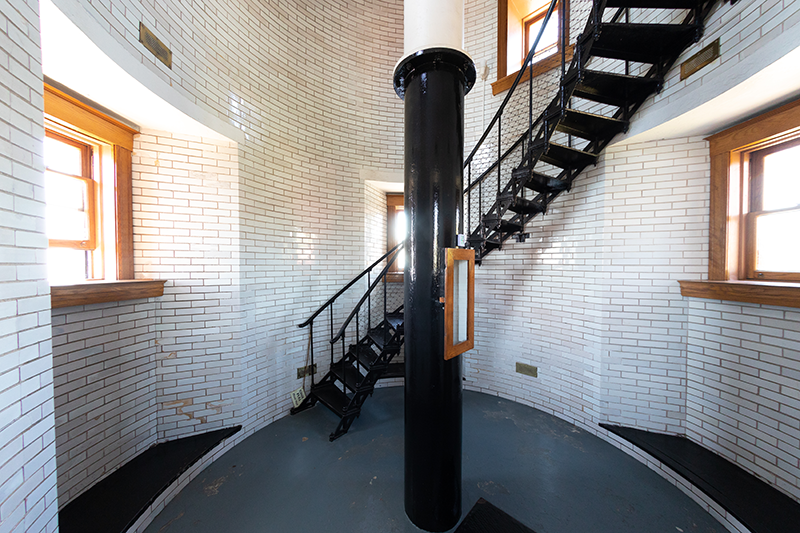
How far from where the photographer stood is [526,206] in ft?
Result: 10.4

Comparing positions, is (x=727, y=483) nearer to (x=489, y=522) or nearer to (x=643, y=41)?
(x=489, y=522)

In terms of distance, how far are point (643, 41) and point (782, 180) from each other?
1.61 m

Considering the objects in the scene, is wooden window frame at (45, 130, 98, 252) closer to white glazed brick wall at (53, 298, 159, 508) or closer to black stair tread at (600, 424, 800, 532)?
white glazed brick wall at (53, 298, 159, 508)

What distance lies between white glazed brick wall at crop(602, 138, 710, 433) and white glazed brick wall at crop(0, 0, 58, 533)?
4.30 meters

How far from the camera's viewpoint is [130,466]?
2438 millimetres

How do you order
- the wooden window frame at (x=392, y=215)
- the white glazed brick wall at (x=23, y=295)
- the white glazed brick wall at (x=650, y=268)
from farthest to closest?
the wooden window frame at (x=392, y=215) < the white glazed brick wall at (x=650, y=268) < the white glazed brick wall at (x=23, y=295)

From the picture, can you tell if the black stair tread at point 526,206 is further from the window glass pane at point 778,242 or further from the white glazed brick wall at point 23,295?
the white glazed brick wall at point 23,295

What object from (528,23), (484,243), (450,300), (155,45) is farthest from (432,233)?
(528,23)

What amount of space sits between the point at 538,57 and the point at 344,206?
3.45 metres

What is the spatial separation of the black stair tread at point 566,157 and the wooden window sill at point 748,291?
152cm

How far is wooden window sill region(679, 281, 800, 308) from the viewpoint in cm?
206

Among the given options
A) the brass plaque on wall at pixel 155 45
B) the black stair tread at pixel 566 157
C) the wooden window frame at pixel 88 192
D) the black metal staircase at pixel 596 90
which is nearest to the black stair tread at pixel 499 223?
the black metal staircase at pixel 596 90

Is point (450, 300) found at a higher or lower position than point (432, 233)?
lower

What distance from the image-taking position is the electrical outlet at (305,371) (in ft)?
12.4
